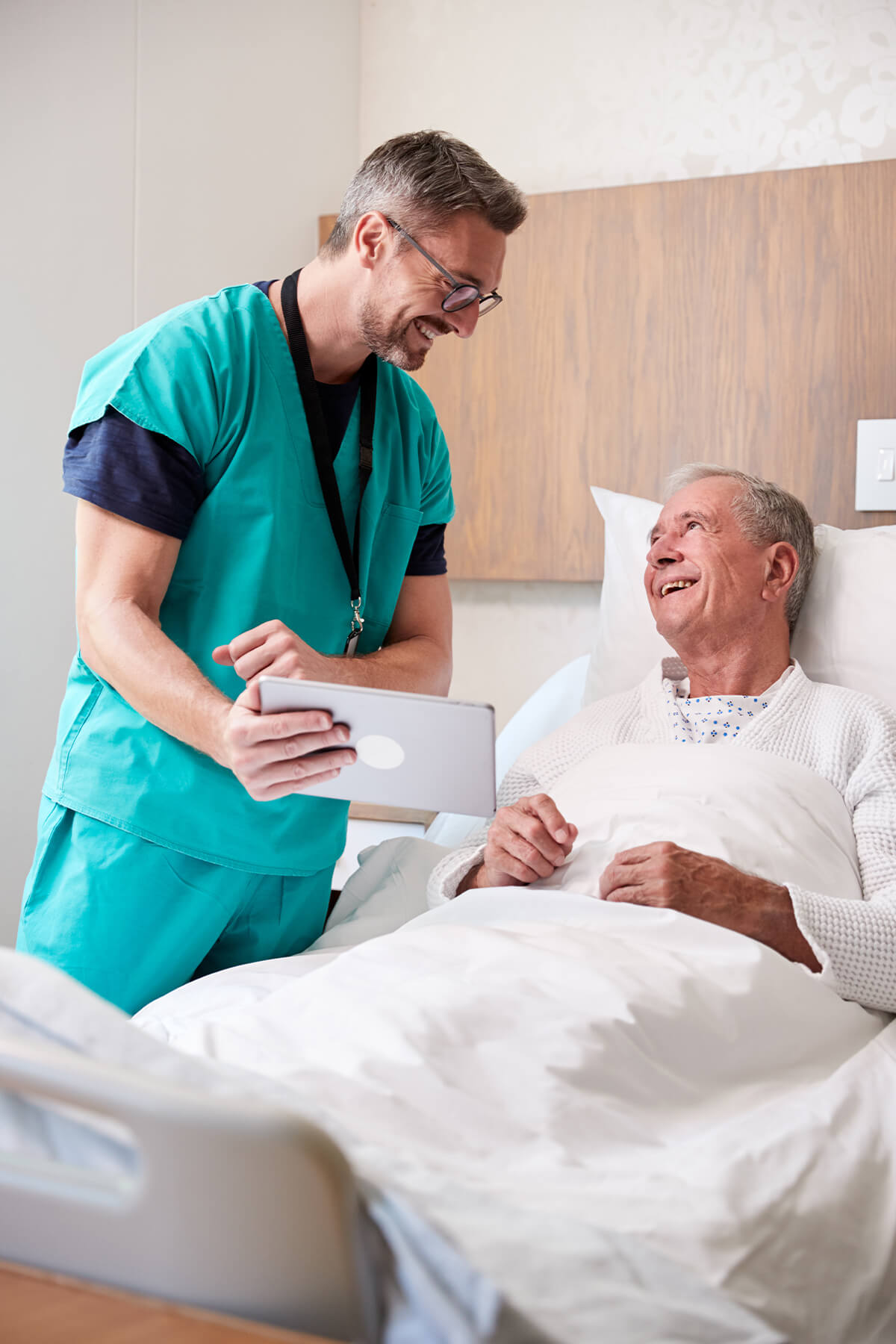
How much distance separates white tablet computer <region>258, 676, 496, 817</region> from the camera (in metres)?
0.98

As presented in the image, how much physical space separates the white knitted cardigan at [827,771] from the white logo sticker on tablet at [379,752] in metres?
0.51

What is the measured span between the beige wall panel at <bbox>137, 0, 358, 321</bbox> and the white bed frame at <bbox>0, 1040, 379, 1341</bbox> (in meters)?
1.89

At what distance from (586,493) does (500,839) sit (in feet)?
4.07

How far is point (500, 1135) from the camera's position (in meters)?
0.82

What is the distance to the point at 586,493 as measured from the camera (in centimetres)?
247

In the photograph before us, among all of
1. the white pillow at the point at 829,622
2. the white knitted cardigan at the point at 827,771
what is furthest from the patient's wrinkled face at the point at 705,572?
the white pillow at the point at 829,622

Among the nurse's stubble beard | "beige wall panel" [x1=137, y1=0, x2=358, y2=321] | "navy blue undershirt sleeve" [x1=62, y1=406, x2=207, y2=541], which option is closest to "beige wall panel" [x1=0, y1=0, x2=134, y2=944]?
"beige wall panel" [x1=137, y1=0, x2=358, y2=321]

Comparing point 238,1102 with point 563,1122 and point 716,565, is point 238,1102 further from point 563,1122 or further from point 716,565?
point 716,565

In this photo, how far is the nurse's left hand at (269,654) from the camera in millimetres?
1112

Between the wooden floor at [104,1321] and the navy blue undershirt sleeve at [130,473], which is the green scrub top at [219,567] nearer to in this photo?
the navy blue undershirt sleeve at [130,473]

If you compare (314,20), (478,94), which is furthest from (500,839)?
(314,20)

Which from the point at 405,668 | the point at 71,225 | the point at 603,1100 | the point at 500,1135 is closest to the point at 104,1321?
the point at 500,1135

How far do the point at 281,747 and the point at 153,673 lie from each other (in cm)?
26

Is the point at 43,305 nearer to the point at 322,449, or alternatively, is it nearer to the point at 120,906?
the point at 322,449
